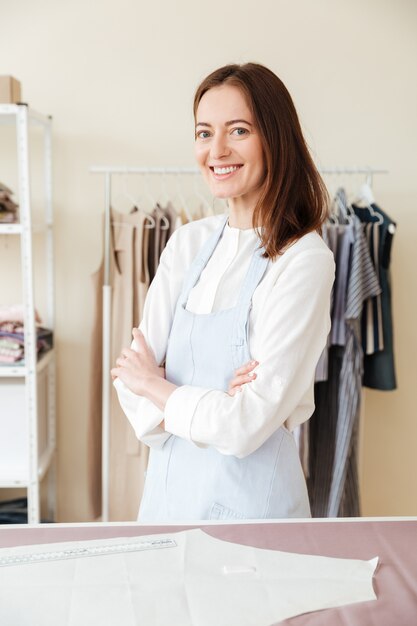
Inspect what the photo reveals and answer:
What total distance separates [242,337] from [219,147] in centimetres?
37

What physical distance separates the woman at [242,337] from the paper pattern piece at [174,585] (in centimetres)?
23

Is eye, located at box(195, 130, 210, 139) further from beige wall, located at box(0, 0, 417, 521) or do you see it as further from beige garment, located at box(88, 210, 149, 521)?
beige wall, located at box(0, 0, 417, 521)

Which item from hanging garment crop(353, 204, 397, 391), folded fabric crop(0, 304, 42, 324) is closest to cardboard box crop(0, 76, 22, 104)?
folded fabric crop(0, 304, 42, 324)

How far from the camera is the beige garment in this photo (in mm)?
2617

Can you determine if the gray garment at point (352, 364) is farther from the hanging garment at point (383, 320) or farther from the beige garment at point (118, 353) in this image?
the beige garment at point (118, 353)

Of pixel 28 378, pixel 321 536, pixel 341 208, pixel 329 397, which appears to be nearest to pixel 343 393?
pixel 329 397

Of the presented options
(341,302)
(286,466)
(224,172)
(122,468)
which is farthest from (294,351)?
(122,468)

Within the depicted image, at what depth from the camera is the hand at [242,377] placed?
1.29 m

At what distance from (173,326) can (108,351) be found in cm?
119

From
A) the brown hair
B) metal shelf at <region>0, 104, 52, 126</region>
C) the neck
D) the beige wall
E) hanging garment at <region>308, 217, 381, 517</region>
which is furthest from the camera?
the beige wall

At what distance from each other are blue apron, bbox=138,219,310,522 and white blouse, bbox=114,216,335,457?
30mm

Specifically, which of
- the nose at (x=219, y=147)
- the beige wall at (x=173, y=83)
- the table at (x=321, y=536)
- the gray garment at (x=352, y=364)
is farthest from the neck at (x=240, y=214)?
the beige wall at (x=173, y=83)

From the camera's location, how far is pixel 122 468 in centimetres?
275

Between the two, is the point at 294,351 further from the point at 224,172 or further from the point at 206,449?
the point at 224,172
